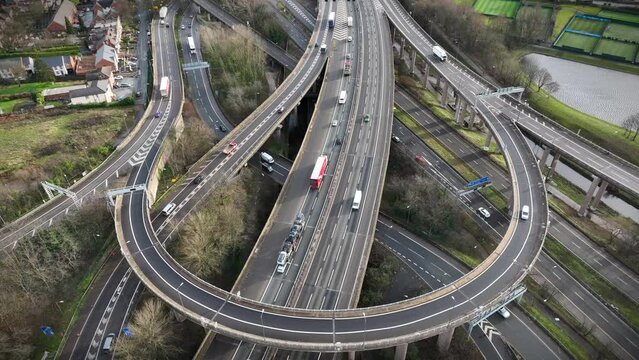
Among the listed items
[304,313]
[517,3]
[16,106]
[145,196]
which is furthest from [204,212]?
[517,3]

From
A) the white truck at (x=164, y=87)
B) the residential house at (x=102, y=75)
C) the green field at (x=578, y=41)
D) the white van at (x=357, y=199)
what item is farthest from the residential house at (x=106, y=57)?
the green field at (x=578, y=41)

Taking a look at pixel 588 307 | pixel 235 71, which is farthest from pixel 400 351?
pixel 235 71

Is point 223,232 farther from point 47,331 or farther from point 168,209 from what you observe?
point 47,331

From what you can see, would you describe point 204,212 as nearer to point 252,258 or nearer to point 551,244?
point 252,258

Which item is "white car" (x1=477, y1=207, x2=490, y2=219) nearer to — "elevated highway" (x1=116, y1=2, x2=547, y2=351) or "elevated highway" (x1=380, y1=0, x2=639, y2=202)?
"elevated highway" (x1=116, y1=2, x2=547, y2=351)

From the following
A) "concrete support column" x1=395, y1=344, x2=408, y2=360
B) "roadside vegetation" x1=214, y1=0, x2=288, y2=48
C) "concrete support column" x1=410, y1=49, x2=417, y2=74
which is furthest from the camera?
"roadside vegetation" x1=214, y1=0, x2=288, y2=48

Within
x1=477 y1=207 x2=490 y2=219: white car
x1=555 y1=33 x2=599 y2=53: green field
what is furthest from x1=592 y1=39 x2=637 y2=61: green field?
x1=477 y1=207 x2=490 y2=219: white car

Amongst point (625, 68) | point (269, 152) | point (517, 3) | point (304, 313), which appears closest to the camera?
point (304, 313)

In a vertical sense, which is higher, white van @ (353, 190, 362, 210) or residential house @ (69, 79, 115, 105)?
residential house @ (69, 79, 115, 105)
